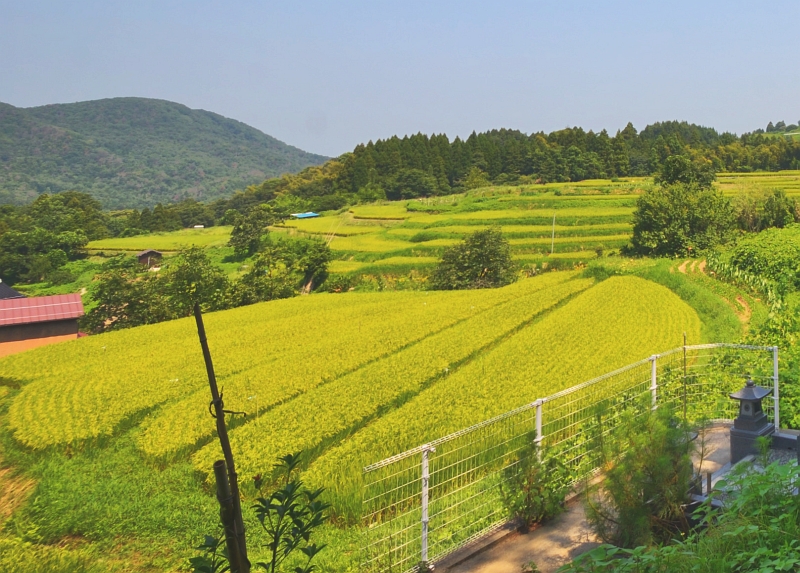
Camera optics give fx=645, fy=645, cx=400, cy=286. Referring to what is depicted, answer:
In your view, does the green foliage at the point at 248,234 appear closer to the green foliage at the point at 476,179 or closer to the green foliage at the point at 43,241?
the green foliage at the point at 43,241

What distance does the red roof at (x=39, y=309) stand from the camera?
25.2 metres

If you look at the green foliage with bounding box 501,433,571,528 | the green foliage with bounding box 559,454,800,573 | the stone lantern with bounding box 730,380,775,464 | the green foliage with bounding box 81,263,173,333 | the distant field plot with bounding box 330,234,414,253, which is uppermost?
the green foliage with bounding box 559,454,800,573

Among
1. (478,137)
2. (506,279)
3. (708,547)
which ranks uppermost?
(478,137)

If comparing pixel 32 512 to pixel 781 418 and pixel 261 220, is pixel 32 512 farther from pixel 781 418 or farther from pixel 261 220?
pixel 261 220

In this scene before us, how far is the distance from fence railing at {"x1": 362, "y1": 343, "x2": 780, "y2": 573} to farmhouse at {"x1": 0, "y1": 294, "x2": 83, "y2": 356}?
72.2 ft

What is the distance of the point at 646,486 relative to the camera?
187 inches

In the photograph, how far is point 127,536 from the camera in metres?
7.94

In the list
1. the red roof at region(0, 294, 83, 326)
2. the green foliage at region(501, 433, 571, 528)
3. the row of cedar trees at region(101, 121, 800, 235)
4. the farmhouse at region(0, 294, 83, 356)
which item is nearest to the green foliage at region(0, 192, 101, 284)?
the row of cedar trees at region(101, 121, 800, 235)

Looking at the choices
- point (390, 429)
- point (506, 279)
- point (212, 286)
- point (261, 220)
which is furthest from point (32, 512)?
point (261, 220)

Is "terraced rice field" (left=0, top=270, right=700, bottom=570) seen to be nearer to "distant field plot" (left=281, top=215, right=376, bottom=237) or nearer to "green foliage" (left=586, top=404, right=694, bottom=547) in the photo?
"green foliage" (left=586, top=404, right=694, bottom=547)

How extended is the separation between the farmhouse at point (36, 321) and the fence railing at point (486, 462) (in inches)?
866

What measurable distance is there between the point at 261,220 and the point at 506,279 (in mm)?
25763

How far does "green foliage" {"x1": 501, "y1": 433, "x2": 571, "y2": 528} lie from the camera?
5.99 metres

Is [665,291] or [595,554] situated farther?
[665,291]
